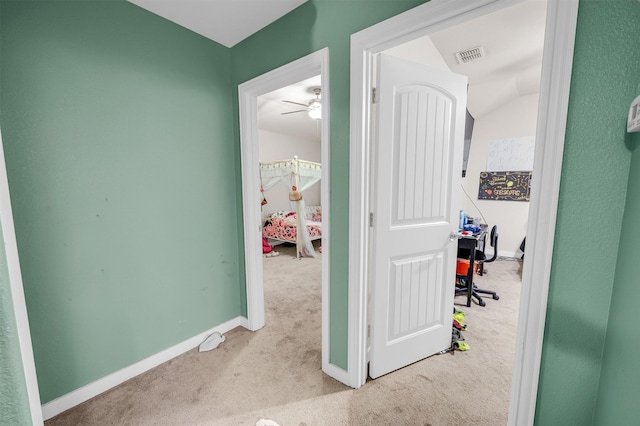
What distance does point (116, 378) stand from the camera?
1690 millimetres

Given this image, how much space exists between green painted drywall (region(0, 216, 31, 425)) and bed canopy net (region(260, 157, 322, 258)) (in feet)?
13.5

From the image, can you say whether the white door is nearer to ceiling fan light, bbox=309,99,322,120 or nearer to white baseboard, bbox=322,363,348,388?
white baseboard, bbox=322,363,348,388

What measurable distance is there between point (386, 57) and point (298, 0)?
646 mm

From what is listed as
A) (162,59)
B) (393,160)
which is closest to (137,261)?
(162,59)

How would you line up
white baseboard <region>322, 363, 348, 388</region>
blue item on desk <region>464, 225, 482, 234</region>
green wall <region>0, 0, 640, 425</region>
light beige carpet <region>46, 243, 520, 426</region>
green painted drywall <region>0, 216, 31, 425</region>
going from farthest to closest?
blue item on desk <region>464, 225, 482, 234</region>, white baseboard <region>322, 363, 348, 388</region>, light beige carpet <region>46, 243, 520, 426</region>, green wall <region>0, 0, 640, 425</region>, green painted drywall <region>0, 216, 31, 425</region>

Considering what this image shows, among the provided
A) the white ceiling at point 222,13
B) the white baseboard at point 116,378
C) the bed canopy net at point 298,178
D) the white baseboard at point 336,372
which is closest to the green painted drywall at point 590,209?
the white baseboard at point 336,372

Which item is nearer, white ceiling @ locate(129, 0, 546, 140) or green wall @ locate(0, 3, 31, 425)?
green wall @ locate(0, 3, 31, 425)

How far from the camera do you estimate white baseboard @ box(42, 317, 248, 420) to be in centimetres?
147

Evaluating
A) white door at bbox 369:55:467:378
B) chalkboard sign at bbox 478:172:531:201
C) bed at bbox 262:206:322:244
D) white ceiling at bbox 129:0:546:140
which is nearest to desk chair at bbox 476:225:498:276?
white door at bbox 369:55:467:378

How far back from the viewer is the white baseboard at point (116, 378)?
1472mm

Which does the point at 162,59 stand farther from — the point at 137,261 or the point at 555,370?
the point at 555,370

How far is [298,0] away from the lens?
1.56 metres

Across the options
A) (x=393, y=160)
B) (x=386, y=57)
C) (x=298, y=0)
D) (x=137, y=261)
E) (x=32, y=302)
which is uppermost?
(x=298, y=0)

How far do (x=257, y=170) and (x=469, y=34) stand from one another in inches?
81.4
